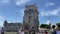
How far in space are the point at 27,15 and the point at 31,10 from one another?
397 centimetres

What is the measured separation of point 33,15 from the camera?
324 ft

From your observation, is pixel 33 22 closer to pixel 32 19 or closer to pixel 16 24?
pixel 32 19

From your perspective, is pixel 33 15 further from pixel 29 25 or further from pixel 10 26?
pixel 10 26

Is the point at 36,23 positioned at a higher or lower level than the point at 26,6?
lower

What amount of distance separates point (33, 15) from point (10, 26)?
21512 millimetres

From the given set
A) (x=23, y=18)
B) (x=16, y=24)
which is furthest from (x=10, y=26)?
(x=23, y=18)

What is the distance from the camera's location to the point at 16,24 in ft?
365

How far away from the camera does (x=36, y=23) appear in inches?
3920

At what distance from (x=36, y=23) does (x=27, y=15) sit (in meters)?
7.52

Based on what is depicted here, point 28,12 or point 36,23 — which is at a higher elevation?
point 28,12

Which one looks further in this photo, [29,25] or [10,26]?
[10,26]

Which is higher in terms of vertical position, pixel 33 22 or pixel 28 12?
pixel 28 12

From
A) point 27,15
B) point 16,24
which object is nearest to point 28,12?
point 27,15

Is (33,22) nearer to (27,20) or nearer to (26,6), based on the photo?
(27,20)
